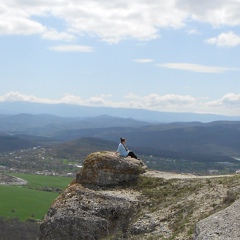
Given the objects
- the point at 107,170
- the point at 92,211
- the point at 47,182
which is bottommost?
the point at 47,182

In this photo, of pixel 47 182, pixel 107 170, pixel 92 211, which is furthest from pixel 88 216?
pixel 47 182

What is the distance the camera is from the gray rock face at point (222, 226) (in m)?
14.2

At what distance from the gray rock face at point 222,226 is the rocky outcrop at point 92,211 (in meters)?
5.41

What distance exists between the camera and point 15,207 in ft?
415

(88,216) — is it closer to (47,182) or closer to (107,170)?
(107,170)

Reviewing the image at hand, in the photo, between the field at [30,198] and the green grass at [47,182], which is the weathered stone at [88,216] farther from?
the green grass at [47,182]

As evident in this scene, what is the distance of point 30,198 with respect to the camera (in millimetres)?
140625

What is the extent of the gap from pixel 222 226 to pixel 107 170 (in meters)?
10.9

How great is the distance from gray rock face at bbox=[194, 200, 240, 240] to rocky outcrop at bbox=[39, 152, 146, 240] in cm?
541

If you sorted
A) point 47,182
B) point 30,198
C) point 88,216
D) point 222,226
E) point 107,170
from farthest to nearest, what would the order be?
point 47,182
point 30,198
point 107,170
point 88,216
point 222,226

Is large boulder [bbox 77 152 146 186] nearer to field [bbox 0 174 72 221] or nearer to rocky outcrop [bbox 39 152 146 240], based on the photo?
rocky outcrop [bbox 39 152 146 240]

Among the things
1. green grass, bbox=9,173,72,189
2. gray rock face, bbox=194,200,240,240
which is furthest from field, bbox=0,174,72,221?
gray rock face, bbox=194,200,240,240

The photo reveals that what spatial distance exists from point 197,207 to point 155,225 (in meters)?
2.09

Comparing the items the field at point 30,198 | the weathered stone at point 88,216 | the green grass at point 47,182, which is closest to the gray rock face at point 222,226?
the weathered stone at point 88,216
